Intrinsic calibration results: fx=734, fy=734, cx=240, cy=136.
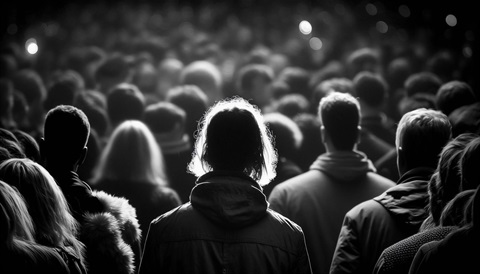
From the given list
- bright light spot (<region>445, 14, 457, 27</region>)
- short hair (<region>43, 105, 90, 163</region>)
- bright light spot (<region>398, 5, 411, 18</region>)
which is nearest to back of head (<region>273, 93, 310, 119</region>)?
short hair (<region>43, 105, 90, 163</region>)

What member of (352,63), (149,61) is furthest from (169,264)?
(149,61)

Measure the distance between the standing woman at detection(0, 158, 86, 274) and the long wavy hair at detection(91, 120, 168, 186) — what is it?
6.18 ft

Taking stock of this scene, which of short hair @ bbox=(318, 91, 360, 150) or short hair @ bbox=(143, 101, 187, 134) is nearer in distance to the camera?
short hair @ bbox=(318, 91, 360, 150)

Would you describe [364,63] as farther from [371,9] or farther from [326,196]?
[371,9]

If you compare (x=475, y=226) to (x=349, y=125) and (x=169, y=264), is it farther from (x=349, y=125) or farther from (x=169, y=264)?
(x=349, y=125)

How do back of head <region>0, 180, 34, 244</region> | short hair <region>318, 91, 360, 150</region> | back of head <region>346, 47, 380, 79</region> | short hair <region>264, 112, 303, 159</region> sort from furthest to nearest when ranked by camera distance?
1. back of head <region>346, 47, 380, 79</region>
2. short hair <region>264, 112, 303, 159</region>
3. short hair <region>318, 91, 360, 150</region>
4. back of head <region>0, 180, 34, 244</region>

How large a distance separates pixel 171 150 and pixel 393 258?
11.9ft

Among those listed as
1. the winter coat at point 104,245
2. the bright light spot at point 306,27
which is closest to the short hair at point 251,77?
the winter coat at point 104,245

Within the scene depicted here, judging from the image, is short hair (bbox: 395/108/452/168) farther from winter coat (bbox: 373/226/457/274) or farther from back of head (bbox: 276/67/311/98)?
back of head (bbox: 276/67/311/98)

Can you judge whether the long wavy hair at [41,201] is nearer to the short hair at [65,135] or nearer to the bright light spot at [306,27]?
the short hair at [65,135]

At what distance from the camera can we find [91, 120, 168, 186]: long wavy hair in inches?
240

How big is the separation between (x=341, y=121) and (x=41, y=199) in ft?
8.95

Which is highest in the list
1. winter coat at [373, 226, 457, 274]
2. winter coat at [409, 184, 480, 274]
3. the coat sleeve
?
winter coat at [409, 184, 480, 274]

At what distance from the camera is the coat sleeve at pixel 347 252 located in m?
4.71
